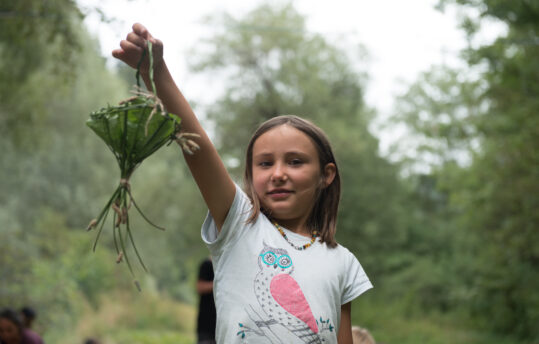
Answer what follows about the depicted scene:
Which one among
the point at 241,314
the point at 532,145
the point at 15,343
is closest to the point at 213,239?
the point at 241,314

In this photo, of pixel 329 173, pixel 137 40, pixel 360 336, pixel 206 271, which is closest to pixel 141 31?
pixel 137 40

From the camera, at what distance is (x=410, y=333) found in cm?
1834

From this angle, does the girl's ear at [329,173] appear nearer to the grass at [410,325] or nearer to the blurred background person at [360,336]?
the blurred background person at [360,336]

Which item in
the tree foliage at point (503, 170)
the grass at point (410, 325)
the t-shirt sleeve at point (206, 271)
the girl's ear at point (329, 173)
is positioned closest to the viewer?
the girl's ear at point (329, 173)

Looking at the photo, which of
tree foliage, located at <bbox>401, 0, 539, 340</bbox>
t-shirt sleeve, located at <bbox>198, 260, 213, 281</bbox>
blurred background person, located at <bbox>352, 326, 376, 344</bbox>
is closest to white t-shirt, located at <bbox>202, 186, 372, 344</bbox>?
blurred background person, located at <bbox>352, 326, 376, 344</bbox>

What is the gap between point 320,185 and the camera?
79.7 inches

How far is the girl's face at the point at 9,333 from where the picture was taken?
5395 millimetres

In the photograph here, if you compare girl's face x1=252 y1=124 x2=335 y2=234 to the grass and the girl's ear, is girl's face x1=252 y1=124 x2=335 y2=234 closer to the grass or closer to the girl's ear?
the girl's ear

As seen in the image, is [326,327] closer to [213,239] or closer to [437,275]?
[213,239]

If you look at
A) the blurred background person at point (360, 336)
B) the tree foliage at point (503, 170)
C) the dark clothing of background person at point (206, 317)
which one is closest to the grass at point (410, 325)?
the tree foliage at point (503, 170)

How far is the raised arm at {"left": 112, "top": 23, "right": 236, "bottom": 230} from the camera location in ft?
5.19

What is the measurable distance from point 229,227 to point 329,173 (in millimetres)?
455

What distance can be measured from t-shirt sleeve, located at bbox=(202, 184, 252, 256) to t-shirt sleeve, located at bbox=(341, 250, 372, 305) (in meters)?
0.38

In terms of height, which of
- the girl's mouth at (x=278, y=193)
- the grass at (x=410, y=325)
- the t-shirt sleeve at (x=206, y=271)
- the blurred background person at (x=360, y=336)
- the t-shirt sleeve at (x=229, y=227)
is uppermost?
the girl's mouth at (x=278, y=193)
